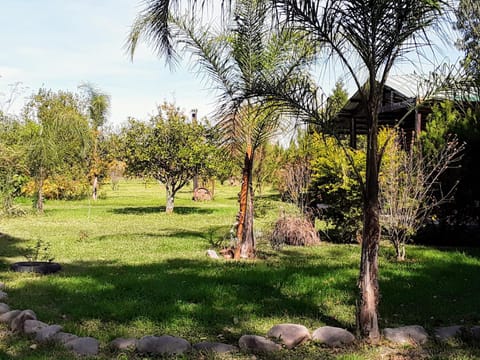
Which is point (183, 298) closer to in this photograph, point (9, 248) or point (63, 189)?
point (9, 248)

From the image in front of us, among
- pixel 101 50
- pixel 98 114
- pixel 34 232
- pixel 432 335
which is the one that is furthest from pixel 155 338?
pixel 98 114

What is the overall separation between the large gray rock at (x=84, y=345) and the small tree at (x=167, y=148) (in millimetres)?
14846

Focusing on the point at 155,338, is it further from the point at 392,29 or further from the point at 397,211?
the point at 397,211

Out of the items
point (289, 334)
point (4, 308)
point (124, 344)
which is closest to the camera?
point (124, 344)

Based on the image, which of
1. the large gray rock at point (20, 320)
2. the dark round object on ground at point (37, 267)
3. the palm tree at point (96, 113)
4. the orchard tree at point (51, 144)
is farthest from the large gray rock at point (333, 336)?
the palm tree at point (96, 113)

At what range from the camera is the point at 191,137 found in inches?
760

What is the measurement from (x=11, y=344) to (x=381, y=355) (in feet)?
9.95

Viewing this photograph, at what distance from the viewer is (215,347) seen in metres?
4.05

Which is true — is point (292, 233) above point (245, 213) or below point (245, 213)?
below

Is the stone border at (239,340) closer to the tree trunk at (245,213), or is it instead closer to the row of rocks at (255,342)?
the row of rocks at (255,342)

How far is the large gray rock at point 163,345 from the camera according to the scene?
3.98m

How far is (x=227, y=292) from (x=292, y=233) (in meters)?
5.19

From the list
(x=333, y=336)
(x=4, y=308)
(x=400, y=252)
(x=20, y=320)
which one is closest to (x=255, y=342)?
(x=333, y=336)

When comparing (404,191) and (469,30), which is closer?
(469,30)
